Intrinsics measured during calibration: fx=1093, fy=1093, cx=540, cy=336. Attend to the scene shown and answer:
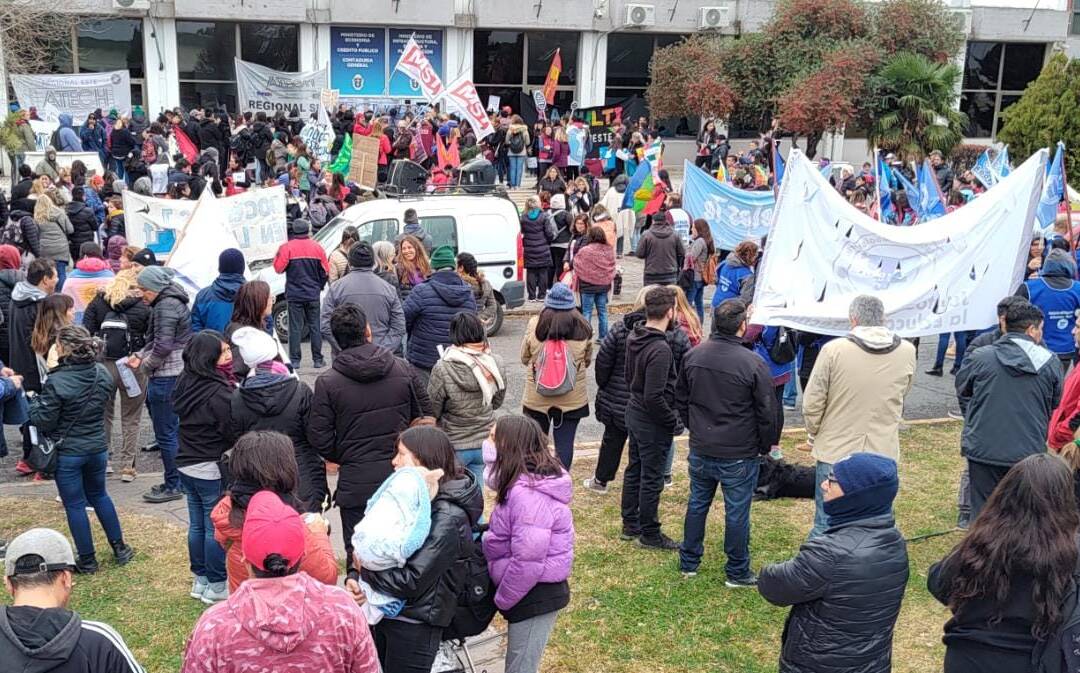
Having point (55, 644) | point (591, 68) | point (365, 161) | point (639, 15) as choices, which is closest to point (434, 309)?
point (55, 644)

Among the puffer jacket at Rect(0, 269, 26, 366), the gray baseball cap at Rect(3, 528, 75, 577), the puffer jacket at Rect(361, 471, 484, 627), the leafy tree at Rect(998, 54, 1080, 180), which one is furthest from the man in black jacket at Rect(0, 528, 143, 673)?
the leafy tree at Rect(998, 54, 1080, 180)

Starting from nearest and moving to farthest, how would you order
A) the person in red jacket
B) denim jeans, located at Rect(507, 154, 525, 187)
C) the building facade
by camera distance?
1. the person in red jacket
2. denim jeans, located at Rect(507, 154, 525, 187)
3. the building facade

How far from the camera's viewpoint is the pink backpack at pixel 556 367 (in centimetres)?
801

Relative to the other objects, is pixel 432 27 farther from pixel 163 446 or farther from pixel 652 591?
pixel 652 591

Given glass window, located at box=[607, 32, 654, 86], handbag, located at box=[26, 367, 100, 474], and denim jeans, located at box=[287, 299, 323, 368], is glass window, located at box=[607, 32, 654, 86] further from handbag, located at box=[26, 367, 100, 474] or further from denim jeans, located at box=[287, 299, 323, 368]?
handbag, located at box=[26, 367, 100, 474]

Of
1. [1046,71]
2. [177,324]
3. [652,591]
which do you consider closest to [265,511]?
[652,591]

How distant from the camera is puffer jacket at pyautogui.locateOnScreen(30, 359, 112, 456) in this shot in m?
6.81

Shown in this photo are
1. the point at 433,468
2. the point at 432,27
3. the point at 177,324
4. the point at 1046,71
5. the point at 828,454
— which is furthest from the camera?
the point at 432,27

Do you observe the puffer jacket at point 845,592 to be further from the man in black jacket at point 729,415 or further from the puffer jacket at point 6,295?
the puffer jacket at point 6,295

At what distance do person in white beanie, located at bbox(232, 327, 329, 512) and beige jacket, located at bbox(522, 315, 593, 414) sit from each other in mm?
2247

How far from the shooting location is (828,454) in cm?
674

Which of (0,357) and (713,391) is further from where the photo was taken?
(0,357)

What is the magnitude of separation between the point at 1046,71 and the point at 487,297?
55.7 ft

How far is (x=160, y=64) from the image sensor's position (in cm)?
3086
